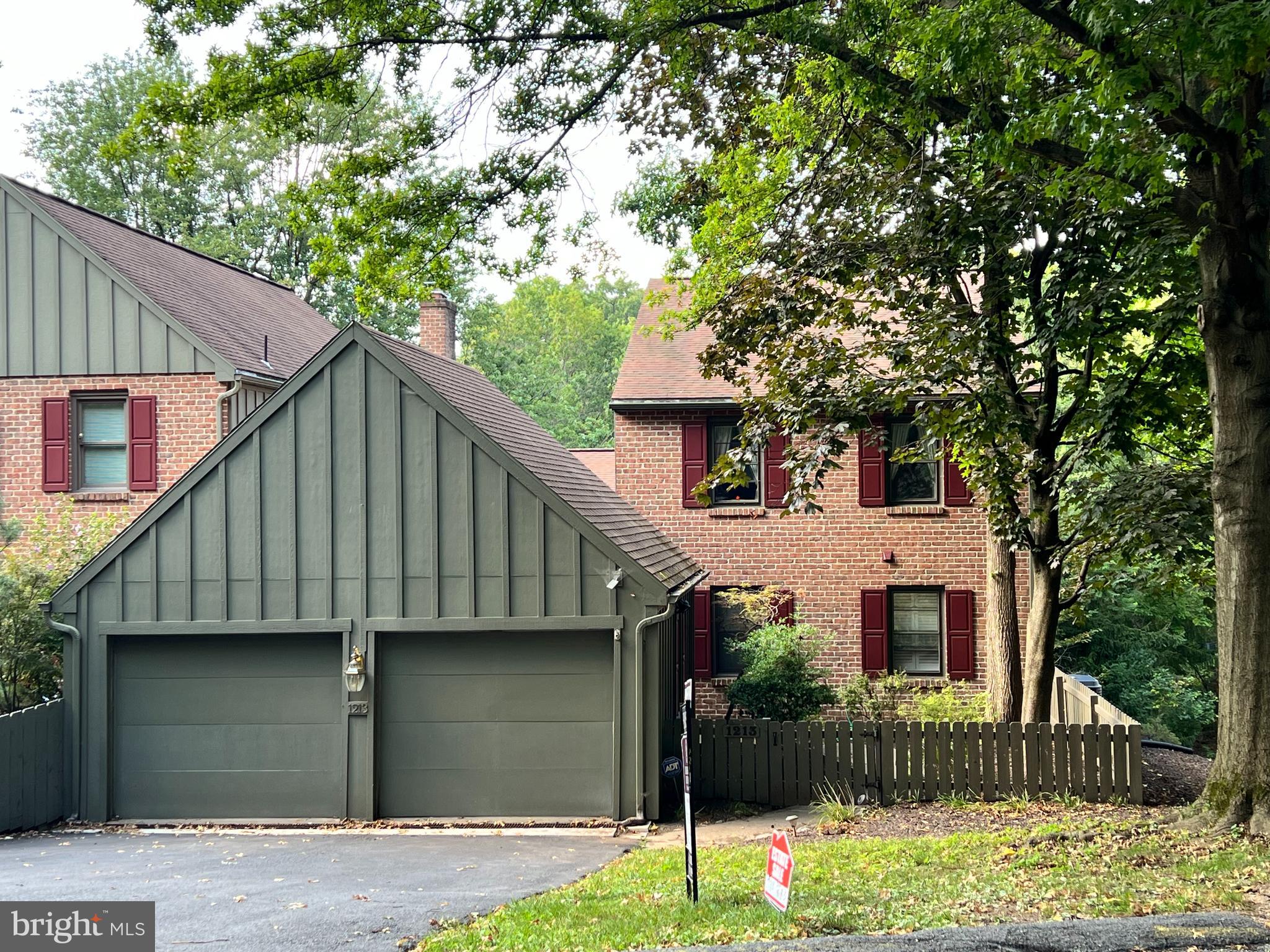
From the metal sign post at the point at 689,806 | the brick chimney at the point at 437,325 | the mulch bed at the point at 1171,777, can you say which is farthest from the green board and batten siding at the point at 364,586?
the brick chimney at the point at 437,325

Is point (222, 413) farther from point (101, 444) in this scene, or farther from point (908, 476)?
point (908, 476)

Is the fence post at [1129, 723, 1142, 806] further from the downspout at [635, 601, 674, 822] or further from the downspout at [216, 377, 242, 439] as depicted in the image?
the downspout at [216, 377, 242, 439]

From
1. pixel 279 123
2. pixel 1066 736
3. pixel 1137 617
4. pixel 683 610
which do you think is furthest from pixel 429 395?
pixel 1137 617

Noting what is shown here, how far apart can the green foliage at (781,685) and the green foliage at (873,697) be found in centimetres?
259

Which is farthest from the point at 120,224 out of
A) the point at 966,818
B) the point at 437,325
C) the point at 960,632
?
the point at 966,818

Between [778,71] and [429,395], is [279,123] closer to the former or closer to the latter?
[429,395]

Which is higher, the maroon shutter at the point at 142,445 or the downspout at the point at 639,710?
the maroon shutter at the point at 142,445

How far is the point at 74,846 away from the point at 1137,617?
65.9 ft

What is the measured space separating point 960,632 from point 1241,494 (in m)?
11.2

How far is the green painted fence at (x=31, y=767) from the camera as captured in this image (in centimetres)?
1295

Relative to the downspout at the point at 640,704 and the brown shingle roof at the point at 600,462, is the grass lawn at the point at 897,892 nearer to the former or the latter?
the downspout at the point at 640,704

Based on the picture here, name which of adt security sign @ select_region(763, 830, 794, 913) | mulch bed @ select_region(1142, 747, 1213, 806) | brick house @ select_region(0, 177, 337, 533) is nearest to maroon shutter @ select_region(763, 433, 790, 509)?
mulch bed @ select_region(1142, 747, 1213, 806)

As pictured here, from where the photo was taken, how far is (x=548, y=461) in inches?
632

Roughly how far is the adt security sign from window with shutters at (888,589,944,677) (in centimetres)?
1426
